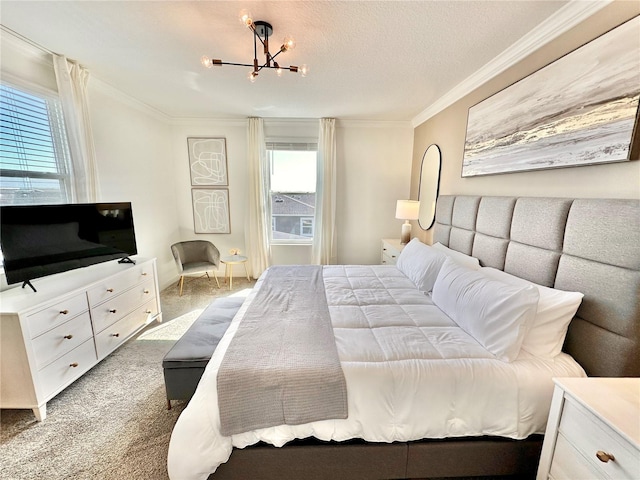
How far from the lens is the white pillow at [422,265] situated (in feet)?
7.02

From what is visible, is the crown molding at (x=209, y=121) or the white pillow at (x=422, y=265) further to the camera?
the crown molding at (x=209, y=121)

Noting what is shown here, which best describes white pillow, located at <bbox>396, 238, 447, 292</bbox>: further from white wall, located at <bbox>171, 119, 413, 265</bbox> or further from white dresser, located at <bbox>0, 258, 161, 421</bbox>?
white dresser, located at <bbox>0, 258, 161, 421</bbox>

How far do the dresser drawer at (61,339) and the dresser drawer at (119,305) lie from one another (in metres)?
0.08

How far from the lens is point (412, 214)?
11.3 ft

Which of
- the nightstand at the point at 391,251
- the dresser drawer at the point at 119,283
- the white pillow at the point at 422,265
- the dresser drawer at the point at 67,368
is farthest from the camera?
the nightstand at the point at 391,251

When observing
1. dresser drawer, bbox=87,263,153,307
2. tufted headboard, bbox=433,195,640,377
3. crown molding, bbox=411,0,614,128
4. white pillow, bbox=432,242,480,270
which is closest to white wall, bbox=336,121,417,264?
crown molding, bbox=411,0,614,128

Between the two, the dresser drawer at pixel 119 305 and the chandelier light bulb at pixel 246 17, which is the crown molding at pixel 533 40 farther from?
the dresser drawer at pixel 119 305

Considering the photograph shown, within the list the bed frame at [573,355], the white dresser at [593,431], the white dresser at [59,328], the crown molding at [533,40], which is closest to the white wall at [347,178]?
the crown molding at [533,40]

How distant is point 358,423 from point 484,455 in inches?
25.8

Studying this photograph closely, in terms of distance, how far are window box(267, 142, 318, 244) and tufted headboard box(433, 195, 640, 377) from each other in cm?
285

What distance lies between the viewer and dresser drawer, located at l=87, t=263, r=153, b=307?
2025 millimetres

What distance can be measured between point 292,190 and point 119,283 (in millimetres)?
2650

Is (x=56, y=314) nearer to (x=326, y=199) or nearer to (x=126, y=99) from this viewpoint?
(x=126, y=99)

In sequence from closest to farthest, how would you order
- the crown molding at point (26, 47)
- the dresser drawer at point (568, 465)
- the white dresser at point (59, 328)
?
the dresser drawer at point (568, 465) < the white dresser at point (59, 328) < the crown molding at point (26, 47)
